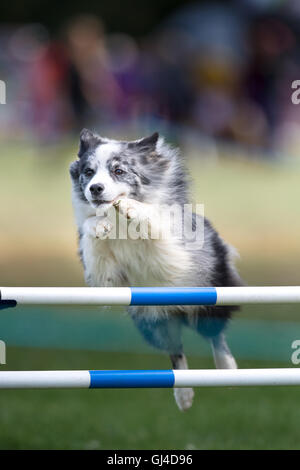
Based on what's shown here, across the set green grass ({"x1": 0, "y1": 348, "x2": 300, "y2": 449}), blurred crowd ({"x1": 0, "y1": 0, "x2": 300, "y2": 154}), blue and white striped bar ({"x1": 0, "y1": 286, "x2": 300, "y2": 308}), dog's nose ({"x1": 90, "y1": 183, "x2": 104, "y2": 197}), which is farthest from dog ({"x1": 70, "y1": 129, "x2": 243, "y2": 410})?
green grass ({"x1": 0, "y1": 348, "x2": 300, "y2": 449})

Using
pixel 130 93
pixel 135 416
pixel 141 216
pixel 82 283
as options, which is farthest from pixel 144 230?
pixel 135 416

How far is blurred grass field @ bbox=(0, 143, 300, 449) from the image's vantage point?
7.45 ft

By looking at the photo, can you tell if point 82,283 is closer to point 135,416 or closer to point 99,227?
point 99,227

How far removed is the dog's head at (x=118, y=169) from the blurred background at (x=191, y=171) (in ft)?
0.40

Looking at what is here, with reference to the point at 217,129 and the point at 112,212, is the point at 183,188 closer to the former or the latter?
the point at 112,212

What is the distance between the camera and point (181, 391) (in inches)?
90.5

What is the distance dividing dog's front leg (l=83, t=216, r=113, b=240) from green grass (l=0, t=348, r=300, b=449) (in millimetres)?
847

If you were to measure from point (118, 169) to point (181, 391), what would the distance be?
66 centimetres

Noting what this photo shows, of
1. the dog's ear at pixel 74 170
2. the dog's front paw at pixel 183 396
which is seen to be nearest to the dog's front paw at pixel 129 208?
the dog's ear at pixel 74 170

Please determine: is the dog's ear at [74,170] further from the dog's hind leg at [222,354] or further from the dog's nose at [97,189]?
the dog's hind leg at [222,354]

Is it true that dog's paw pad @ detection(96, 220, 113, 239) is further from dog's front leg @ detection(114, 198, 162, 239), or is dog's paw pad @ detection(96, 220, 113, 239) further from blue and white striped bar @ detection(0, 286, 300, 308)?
blue and white striped bar @ detection(0, 286, 300, 308)

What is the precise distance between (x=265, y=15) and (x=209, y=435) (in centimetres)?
327
